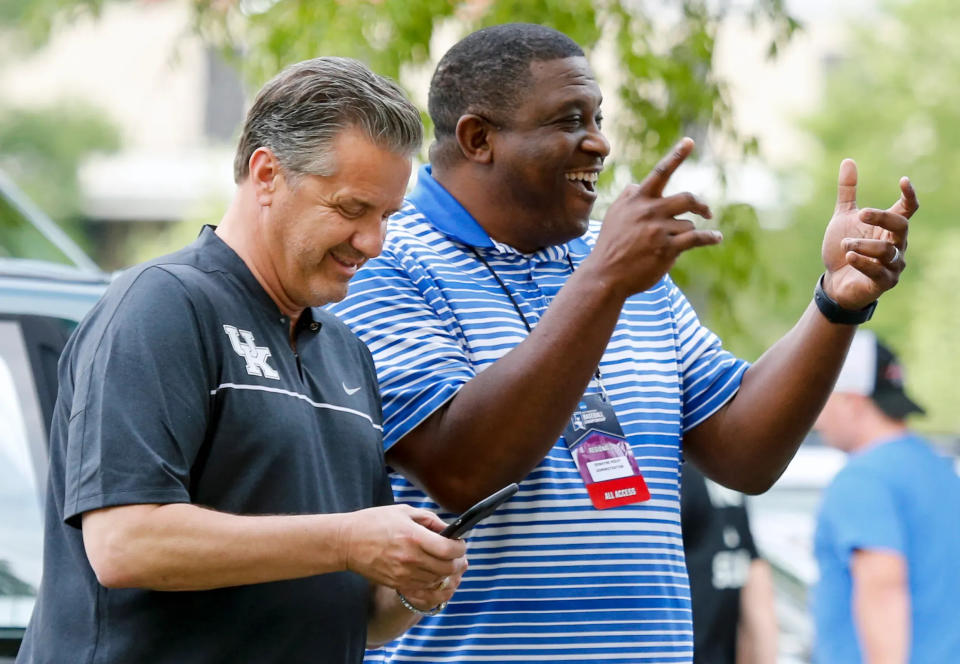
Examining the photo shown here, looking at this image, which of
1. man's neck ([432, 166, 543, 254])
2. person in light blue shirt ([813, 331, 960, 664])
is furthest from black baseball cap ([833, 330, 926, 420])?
man's neck ([432, 166, 543, 254])

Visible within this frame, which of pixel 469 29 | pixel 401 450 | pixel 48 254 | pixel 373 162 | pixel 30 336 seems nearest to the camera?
pixel 373 162

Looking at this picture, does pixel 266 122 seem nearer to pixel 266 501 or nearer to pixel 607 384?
pixel 266 501

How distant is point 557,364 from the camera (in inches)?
88.5

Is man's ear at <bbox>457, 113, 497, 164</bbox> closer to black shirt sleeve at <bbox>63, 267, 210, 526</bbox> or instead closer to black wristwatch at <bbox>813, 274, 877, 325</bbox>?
black wristwatch at <bbox>813, 274, 877, 325</bbox>

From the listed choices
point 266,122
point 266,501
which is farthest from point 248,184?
point 266,501

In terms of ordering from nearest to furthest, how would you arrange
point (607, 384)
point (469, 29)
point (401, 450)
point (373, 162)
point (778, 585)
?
1. point (373, 162)
2. point (401, 450)
3. point (607, 384)
4. point (469, 29)
5. point (778, 585)

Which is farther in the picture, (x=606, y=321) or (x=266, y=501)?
(x=606, y=321)

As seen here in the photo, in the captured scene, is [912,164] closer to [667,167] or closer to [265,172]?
[667,167]

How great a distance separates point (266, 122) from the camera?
219cm

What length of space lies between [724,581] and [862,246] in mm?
2259

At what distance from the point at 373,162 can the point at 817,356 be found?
0.89 metres

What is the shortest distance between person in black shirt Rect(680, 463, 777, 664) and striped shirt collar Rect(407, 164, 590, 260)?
1817 millimetres

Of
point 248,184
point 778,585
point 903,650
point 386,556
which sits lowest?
point 778,585

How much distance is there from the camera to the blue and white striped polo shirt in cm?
242
